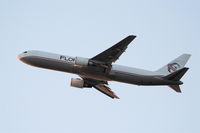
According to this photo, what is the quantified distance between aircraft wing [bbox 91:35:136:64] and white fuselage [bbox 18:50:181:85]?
1.29 metres

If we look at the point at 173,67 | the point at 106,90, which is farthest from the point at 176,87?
the point at 106,90

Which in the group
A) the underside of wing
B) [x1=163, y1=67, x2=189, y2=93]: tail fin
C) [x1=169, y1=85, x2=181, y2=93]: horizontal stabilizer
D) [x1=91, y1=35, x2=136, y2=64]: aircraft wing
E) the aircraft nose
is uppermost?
[x1=91, y1=35, x2=136, y2=64]: aircraft wing

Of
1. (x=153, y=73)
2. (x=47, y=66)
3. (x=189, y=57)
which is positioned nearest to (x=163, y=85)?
(x=153, y=73)

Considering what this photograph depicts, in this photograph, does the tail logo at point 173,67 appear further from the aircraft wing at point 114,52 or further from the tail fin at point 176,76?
the aircraft wing at point 114,52

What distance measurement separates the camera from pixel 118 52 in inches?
1903

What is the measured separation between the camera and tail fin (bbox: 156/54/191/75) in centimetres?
5350

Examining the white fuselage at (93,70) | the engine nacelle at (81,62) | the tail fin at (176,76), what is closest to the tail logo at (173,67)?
the white fuselage at (93,70)

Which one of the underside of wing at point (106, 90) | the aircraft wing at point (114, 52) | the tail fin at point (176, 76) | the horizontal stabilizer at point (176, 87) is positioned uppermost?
the aircraft wing at point (114, 52)

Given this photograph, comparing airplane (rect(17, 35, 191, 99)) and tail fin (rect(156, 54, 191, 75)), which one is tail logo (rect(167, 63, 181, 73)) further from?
airplane (rect(17, 35, 191, 99))

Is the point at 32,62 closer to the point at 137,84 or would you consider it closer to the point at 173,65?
the point at 137,84

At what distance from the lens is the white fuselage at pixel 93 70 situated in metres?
50.1

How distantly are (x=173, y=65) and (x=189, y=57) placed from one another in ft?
9.53

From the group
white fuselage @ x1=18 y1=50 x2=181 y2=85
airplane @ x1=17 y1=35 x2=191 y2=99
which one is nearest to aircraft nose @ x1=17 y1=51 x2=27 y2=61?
airplane @ x1=17 y1=35 x2=191 y2=99

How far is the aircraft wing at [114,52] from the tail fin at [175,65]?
789 centimetres
